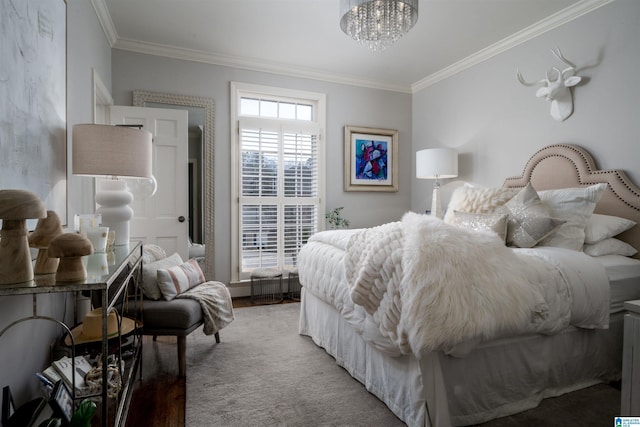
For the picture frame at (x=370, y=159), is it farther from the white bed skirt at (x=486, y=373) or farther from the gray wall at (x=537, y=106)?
the white bed skirt at (x=486, y=373)

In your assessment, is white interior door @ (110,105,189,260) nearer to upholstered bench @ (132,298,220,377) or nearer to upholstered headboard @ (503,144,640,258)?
upholstered bench @ (132,298,220,377)

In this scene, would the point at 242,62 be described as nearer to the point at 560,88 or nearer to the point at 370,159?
the point at 370,159

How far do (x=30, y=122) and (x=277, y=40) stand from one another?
264 centimetres

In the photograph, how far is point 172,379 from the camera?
7.11 ft

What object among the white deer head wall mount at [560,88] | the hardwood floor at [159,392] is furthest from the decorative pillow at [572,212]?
the hardwood floor at [159,392]

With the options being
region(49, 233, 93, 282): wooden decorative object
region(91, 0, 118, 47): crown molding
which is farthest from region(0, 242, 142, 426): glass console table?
region(91, 0, 118, 47): crown molding

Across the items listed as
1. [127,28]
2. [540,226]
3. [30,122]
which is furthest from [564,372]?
[127,28]

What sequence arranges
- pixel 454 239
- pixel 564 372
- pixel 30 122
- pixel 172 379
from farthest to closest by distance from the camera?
1. pixel 172 379
2. pixel 564 372
3. pixel 454 239
4. pixel 30 122

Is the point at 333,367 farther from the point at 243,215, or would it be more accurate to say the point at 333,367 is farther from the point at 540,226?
the point at 243,215

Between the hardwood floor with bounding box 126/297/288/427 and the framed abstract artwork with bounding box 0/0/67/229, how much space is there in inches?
44.0

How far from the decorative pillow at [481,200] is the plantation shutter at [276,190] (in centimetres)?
196

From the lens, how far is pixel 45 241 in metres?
1.25

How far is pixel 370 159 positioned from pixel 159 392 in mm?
3615

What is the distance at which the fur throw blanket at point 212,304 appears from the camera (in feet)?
7.71
